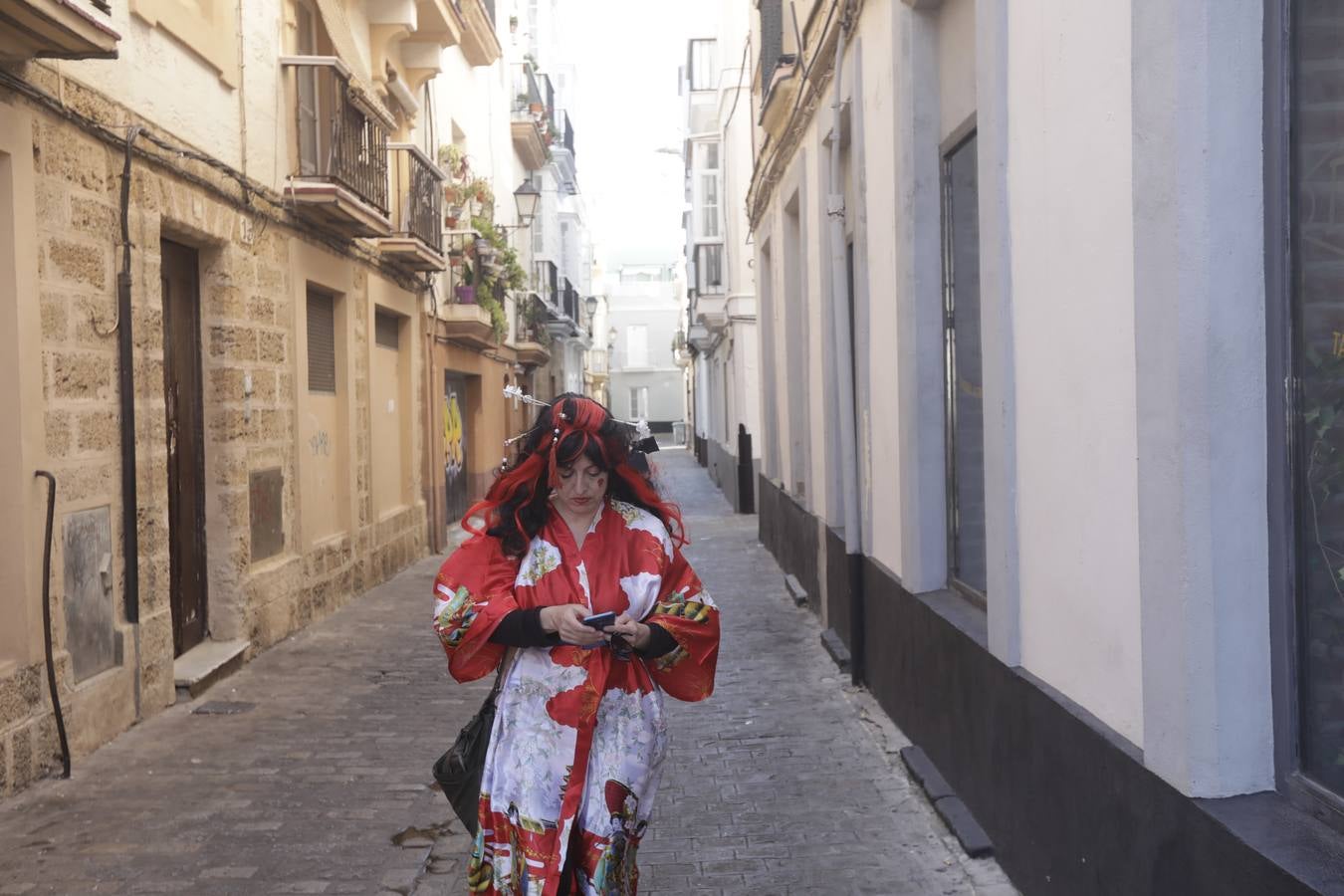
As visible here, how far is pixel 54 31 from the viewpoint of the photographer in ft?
18.2

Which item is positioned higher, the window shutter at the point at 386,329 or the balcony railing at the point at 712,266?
the balcony railing at the point at 712,266

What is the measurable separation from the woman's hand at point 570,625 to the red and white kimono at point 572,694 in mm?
126

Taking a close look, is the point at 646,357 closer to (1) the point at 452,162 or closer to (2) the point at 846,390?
(1) the point at 452,162

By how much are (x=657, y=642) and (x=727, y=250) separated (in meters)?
20.1

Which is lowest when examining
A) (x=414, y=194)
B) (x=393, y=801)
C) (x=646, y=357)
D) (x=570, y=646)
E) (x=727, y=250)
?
(x=393, y=801)

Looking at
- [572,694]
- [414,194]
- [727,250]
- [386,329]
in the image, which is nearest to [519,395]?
[572,694]

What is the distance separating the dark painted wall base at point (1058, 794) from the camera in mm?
2596

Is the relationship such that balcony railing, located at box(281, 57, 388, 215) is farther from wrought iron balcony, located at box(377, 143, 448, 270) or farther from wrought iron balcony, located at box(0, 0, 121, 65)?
wrought iron balcony, located at box(0, 0, 121, 65)

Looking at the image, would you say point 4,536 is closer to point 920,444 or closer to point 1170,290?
point 920,444

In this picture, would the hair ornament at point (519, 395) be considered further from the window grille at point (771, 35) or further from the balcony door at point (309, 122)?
the window grille at point (771, 35)

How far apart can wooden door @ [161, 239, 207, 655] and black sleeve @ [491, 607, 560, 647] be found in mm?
5633

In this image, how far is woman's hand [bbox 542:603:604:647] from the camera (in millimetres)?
3035

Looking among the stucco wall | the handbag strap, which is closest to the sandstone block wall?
the handbag strap

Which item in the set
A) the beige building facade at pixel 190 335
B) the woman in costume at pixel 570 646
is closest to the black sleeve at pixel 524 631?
the woman in costume at pixel 570 646
